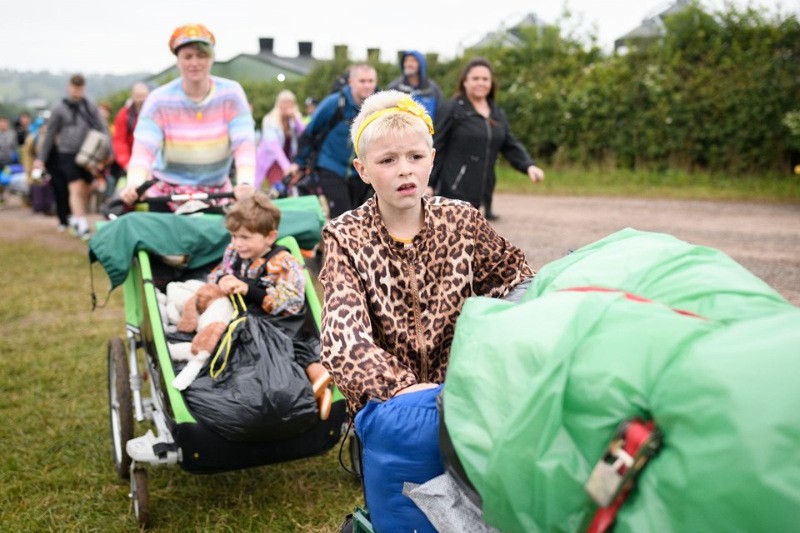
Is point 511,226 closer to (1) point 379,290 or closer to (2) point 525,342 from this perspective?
(1) point 379,290

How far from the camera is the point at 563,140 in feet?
65.1

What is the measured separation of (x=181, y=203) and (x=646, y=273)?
11.6 feet

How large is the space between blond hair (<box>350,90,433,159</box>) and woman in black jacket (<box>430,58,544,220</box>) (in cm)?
552

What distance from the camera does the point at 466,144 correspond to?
802 cm

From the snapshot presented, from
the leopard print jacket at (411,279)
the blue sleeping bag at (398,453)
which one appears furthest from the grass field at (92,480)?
the blue sleeping bag at (398,453)

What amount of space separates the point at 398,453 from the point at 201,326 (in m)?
2.30

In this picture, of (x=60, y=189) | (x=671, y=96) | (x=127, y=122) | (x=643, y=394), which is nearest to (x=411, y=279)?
(x=643, y=394)

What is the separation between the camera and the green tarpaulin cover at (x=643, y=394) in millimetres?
1271

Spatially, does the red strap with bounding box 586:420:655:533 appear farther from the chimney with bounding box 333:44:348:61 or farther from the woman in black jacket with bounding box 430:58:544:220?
the chimney with bounding box 333:44:348:61

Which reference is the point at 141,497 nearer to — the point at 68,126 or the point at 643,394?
the point at 643,394

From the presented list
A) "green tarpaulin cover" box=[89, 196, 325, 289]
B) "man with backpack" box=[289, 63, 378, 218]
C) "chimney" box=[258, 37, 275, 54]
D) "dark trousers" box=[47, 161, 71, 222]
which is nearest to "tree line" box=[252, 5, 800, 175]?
"man with backpack" box=[289, 63, 378, 218]

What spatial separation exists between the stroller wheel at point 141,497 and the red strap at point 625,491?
9.37 feet

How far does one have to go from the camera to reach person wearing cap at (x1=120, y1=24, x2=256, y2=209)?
193 inches

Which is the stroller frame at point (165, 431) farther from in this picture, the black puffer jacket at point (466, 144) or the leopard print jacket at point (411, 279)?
the black puffer jacket at point (466, 144)
